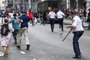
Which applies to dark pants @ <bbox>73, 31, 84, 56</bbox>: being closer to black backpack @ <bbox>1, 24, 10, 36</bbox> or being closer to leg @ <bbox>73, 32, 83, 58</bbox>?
leg @ <bbox>73, 32, 83, 58</bbox>

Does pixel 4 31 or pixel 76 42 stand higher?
pixel 4 31

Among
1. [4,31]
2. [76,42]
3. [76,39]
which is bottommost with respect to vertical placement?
[76,42]

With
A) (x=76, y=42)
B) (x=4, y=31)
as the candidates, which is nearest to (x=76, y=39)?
(x=76, y=42)

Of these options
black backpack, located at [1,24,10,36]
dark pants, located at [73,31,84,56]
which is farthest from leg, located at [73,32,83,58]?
black backpack, located at [1,24,10,36]

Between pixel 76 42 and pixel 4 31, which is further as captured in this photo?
pixel 4 31

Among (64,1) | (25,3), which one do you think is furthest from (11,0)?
(64,1)

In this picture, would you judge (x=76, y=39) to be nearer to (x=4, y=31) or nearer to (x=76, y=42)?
(x=76, y=42)

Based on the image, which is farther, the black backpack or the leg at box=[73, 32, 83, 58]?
the black backpack

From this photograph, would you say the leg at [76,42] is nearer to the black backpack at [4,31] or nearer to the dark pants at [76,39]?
the dark pants at [76,39]

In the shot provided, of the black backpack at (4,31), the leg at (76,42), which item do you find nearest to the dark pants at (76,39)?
the leg at (76,42)

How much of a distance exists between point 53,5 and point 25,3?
64.9 m

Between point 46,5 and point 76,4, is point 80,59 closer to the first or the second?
point 46,5

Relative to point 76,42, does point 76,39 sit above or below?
above

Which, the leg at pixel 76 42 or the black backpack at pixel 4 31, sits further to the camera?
the black backpack at pixel 4 31
